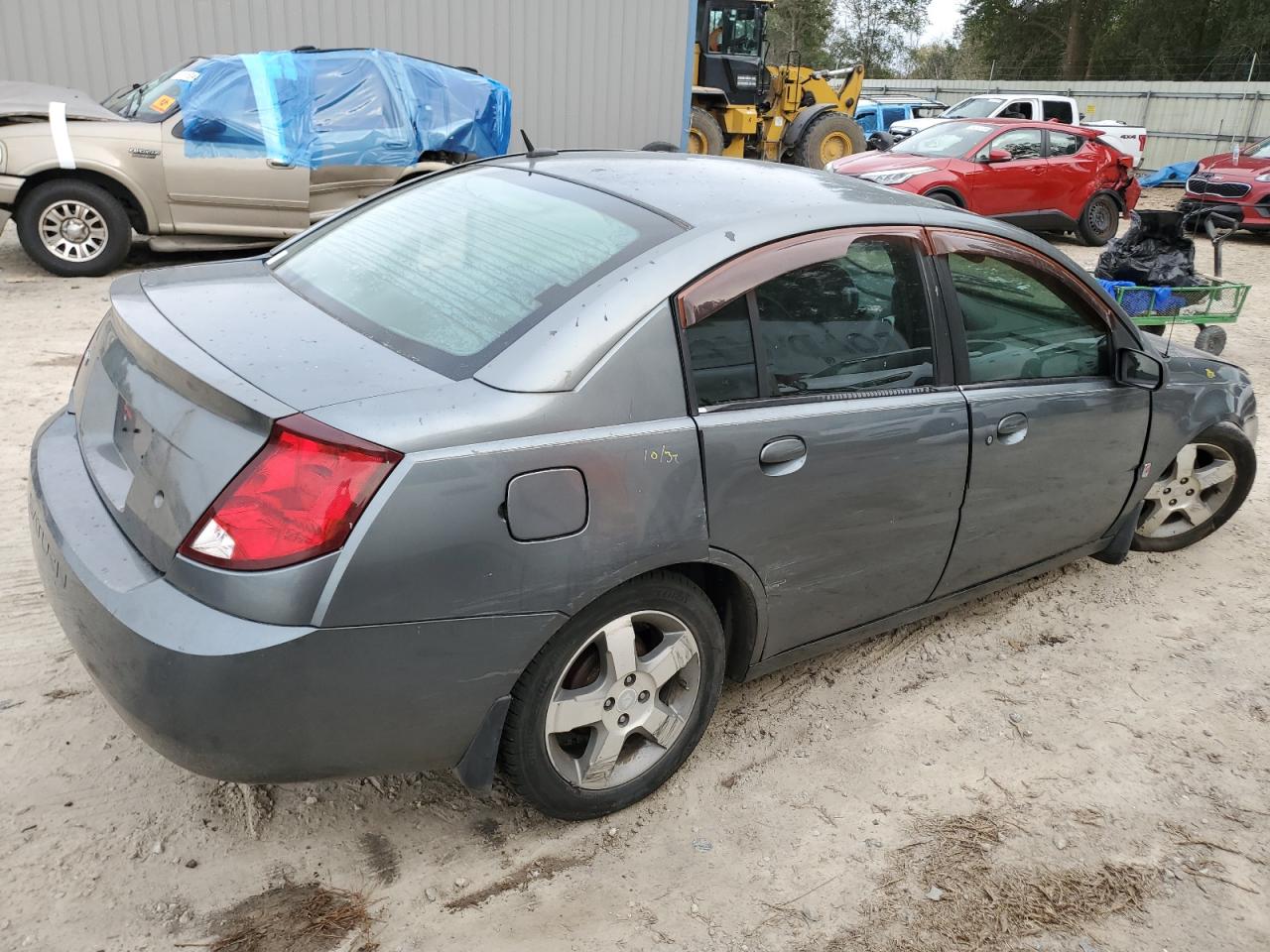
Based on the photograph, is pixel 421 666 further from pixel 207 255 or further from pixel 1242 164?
pixel 1242 164

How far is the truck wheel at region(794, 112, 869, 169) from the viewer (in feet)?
61.2

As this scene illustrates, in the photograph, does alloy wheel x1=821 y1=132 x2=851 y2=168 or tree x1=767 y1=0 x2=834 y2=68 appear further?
tree x1=767 y1=0 x2=834 y2=68

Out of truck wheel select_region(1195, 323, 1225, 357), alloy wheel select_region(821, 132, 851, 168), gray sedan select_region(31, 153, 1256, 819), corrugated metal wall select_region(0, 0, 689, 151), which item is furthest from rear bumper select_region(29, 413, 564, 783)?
alloy wheel select_region(821, 132, 851, 168)

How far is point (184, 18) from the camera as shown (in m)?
11.9

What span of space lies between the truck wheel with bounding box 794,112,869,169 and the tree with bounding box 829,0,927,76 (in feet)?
146

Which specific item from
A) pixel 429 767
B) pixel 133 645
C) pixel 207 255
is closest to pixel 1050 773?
pixel 429 767

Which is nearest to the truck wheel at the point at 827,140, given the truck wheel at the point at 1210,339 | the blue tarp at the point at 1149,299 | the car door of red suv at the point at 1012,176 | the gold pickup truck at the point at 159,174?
the car door of red suv at the point at 1012,176

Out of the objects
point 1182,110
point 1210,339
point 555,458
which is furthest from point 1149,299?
point 1182,110

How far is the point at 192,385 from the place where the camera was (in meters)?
2.20

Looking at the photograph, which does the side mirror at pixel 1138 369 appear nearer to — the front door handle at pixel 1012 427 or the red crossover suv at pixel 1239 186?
the front door handle at pixel 1012 427

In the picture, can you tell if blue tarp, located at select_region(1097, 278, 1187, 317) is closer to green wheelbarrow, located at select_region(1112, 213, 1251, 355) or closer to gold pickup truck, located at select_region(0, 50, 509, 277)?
green wheelbarrow, located at select_region(1112, 213, 1251, 355)

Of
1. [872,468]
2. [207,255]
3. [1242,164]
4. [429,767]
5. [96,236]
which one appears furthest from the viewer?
[1242,164]

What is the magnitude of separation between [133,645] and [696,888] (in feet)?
4.66

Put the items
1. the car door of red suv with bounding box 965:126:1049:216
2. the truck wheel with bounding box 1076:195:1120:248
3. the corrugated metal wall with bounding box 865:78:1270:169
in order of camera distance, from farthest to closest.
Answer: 1. the corrugated metal wall with bounding box 865:78:1270:169
2. the truck wheel with bounding box 1076:195:1120:248
3. the car door of red suv with bounding box 965:126:1049:216
